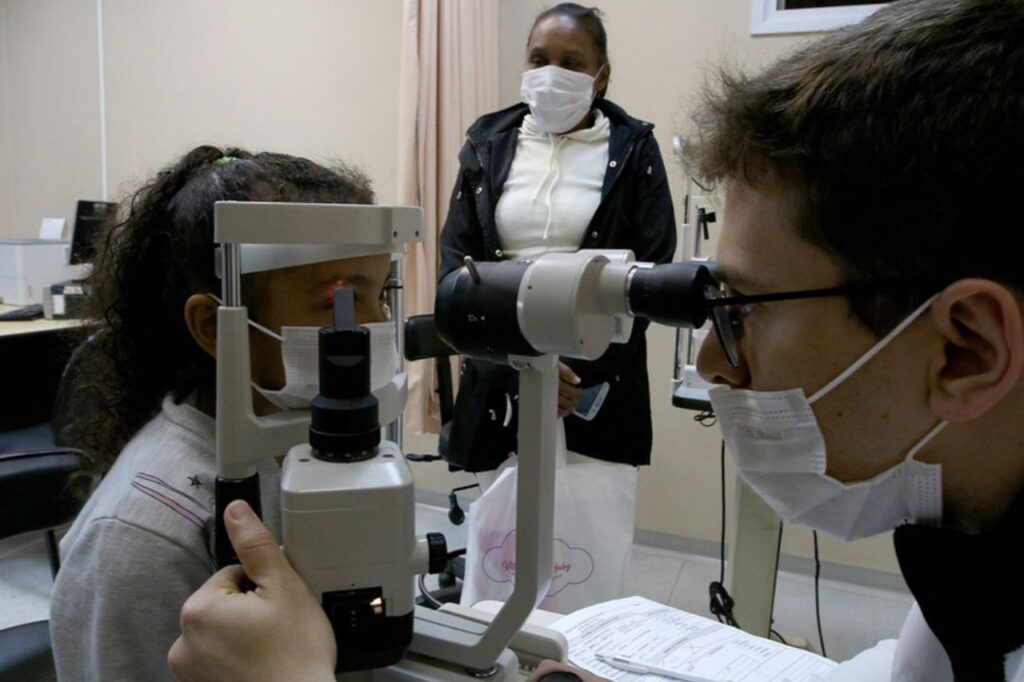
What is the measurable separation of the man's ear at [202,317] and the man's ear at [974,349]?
2.53ft

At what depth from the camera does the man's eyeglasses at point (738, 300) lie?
2.03 feet

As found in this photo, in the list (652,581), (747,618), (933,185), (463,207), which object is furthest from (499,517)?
(652,581)

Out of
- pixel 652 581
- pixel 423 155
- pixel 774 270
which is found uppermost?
pixel 423 155

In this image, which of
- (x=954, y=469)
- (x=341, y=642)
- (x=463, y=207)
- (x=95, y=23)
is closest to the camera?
(x=341, y=642)

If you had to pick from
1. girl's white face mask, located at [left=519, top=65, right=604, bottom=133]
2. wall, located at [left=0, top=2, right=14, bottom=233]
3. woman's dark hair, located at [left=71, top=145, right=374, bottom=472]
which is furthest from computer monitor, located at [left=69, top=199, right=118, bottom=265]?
woman's dark hair, located at [left=71, top=145, right=374, bottom=472]

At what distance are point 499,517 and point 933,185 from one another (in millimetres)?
1161

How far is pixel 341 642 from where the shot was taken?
0.53 m

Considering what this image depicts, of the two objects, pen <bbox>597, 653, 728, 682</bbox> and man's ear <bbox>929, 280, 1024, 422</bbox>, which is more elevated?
man's ear <bbox>929, 280, 1024, 422</bbox>

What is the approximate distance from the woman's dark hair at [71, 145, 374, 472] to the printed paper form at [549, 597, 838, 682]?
1.92 feet

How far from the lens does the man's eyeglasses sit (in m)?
0.62

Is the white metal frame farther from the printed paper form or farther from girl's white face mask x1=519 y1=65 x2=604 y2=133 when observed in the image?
the printed paper form

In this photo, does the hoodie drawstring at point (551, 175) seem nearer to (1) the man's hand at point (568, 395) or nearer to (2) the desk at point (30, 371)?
(1) the man's hand at point (568, 395)

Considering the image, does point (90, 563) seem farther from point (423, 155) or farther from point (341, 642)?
point (423, 155)

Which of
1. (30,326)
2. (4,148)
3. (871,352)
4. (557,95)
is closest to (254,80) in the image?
(30,326)
